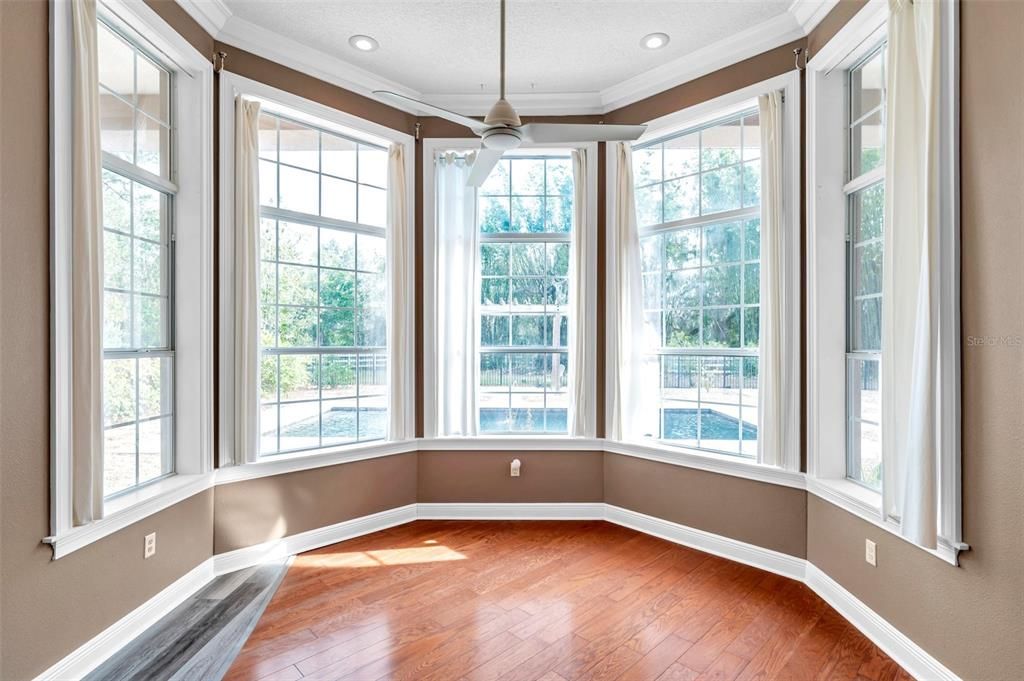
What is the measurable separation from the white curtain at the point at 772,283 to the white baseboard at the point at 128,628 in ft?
10.7

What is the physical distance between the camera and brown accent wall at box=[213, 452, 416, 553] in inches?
118

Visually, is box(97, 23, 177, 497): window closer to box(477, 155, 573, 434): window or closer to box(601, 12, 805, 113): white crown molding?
box(477, 155, 573, 434): window

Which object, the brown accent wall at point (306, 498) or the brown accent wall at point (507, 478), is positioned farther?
the brown accent wall at point (507, 478)

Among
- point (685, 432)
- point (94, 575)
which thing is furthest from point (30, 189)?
point (685, 432)

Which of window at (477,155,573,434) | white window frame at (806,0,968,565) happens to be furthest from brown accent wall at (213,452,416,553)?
white window frame at (806,0,968,565)

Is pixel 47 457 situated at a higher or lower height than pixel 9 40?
lower

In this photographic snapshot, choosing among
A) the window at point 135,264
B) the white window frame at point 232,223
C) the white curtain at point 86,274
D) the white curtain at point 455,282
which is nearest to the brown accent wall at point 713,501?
the white curtain at point 455,282

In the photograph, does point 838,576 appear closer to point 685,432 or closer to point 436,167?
point 685,432

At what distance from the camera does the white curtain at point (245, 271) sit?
2988mm

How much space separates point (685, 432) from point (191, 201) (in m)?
3.34

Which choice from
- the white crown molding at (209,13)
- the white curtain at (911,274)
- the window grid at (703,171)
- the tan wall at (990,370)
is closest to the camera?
the tan wall at (990,370)

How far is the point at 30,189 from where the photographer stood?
72.8 inches

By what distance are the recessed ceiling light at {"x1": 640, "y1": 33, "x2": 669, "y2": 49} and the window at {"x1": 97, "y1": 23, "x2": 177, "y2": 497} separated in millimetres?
2717

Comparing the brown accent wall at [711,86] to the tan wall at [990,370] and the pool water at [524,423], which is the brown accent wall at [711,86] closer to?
the tan wall at [990,370]
